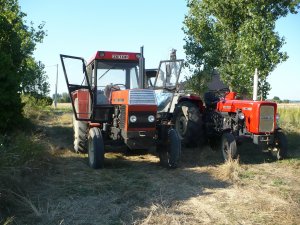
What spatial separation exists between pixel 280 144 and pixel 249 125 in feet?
2.70

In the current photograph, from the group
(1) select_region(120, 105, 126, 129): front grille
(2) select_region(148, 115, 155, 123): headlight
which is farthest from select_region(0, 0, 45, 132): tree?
(2) select_region(148, 115, 155, 123): headlight

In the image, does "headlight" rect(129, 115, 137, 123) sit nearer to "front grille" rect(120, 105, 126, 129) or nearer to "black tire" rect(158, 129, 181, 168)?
"front grille" rect(120, 105, 126, 129)

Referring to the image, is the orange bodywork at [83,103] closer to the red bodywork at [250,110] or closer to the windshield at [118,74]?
the windshield at [118,74]

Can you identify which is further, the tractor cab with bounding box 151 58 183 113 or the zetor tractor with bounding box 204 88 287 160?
the tractor cab with bounding box 151 58 183 113

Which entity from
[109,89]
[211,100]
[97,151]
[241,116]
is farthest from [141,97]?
[211,100]

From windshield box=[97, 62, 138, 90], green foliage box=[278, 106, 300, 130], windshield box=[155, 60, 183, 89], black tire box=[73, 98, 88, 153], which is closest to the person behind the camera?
windshield box=[97, 62, 138, 90]

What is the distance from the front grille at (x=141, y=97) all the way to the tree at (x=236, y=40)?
5.95 meters

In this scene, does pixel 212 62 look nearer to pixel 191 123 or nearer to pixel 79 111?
pixel 191 123

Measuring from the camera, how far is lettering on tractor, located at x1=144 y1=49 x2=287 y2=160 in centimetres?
770

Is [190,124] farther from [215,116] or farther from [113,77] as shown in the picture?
[113,77]

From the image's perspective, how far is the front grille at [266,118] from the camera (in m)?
7.69

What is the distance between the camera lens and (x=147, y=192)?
531cm

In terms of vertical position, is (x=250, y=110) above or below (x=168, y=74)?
below

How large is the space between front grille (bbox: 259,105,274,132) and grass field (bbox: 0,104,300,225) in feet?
2.51
